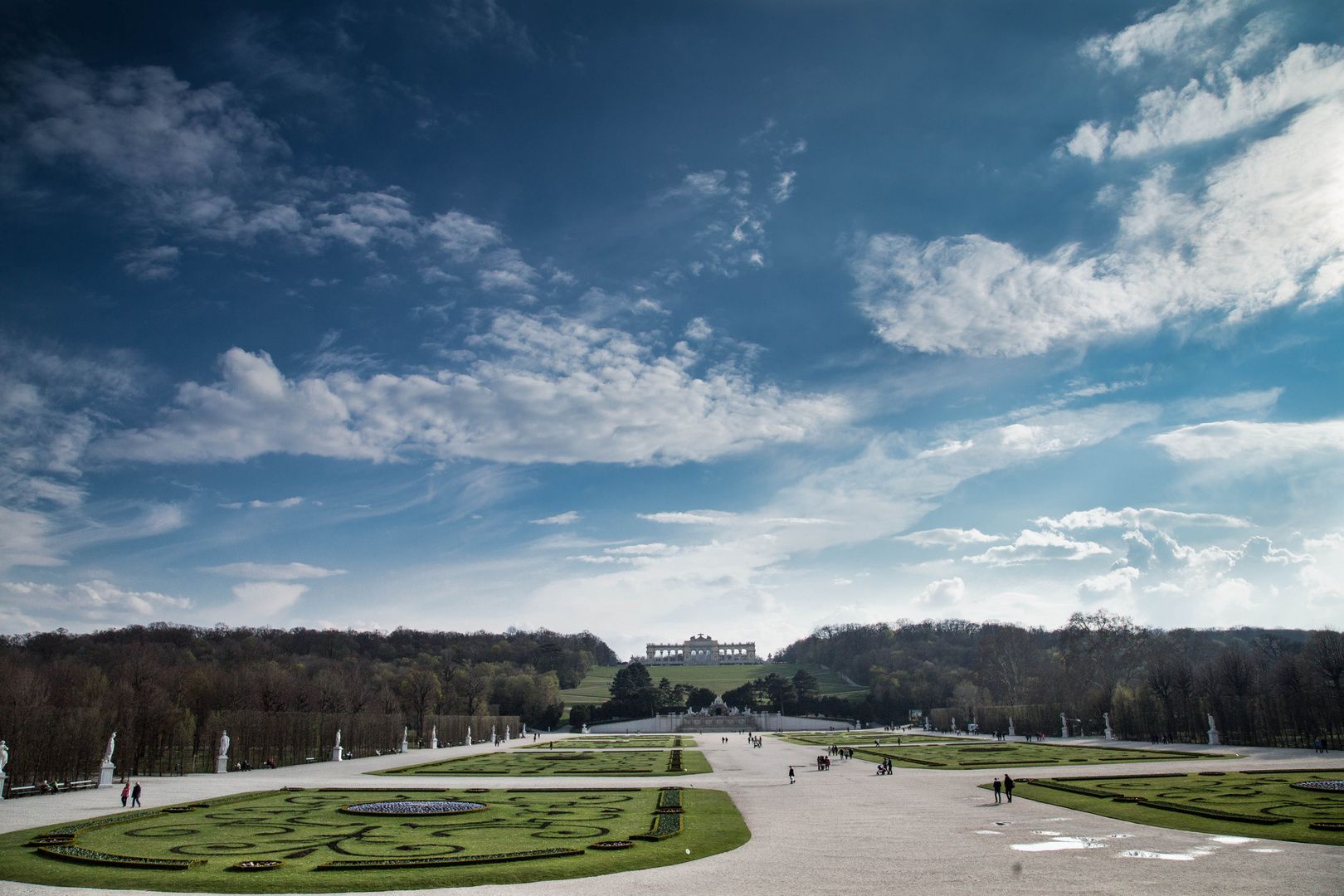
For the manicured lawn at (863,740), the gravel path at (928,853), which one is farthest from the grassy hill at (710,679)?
the gravel path at (928,853)

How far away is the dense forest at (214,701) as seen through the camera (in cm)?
3538

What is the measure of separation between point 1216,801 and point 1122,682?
241 feet

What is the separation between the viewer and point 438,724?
7069 cm

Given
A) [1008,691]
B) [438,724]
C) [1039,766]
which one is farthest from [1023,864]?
[1008,691]

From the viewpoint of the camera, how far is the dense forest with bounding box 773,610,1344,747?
49219 mm

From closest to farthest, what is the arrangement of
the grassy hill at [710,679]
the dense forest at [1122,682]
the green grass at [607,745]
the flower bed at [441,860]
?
1. the flower bed at [441,860]
2. the dense forest at [1122,682]
3. the green grass at [607,745]
4. the grassy hill at [710,679]

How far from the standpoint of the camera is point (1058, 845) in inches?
707

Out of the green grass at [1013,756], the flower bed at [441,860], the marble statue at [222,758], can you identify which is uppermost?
the flower bed at [441,860]

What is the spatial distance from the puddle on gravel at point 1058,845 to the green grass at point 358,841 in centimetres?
675

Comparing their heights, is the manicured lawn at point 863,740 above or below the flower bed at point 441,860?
below

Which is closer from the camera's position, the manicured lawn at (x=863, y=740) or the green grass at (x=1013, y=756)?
the green grass at (x=1013, y=756)

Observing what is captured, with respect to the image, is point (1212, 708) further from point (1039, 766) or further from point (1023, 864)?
point (1023, 864)

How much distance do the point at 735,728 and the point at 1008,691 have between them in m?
37.8

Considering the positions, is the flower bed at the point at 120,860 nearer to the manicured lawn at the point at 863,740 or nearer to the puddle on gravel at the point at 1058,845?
the puddle on gravel at the point at 1058,845
